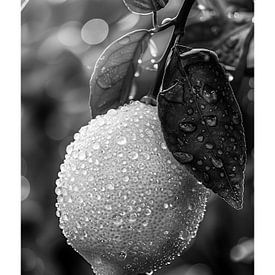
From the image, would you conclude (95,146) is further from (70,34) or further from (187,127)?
(70,34)

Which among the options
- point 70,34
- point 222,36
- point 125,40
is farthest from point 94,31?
point 125,40

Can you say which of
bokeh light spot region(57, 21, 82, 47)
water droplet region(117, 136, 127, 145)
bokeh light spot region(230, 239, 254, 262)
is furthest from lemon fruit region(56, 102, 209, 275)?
bokeh light spot region(57, 21, 82, 47)

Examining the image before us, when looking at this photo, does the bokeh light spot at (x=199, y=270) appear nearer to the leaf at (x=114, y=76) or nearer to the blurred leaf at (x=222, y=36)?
the blurred leaf at (x=222, y=36)

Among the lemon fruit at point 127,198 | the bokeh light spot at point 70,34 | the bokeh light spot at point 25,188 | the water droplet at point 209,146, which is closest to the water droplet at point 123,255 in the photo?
the lemon fruit at point 127,198
